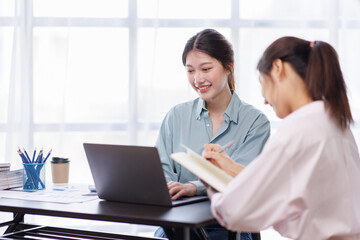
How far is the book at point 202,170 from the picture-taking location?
5.10ft

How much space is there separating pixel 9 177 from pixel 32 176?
0.42 ft

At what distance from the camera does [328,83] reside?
1515mm

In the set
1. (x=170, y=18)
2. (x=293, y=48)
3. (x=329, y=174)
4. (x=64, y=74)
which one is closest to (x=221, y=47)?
(x=293, y=48)

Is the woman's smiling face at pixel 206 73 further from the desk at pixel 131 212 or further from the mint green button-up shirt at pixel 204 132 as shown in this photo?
the desk at pixel 131 212

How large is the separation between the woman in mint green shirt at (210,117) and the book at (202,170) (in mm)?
627

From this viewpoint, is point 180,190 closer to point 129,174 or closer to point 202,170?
point 129,174

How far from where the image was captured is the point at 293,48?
61.8 inches

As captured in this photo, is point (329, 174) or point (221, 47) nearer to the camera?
point (329, 174)

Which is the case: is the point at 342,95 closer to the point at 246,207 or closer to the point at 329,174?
the point at 329,174

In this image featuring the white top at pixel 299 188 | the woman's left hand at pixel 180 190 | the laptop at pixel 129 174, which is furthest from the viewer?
the woman's left hand at pixel 180 190

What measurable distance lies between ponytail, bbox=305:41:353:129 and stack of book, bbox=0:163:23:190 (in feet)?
4.29

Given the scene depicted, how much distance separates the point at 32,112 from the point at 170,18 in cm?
123

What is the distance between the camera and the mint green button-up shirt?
2.27 m

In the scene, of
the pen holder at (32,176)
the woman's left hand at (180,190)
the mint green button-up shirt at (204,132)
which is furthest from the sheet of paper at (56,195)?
the mint green button-up shirt at (204,132)
